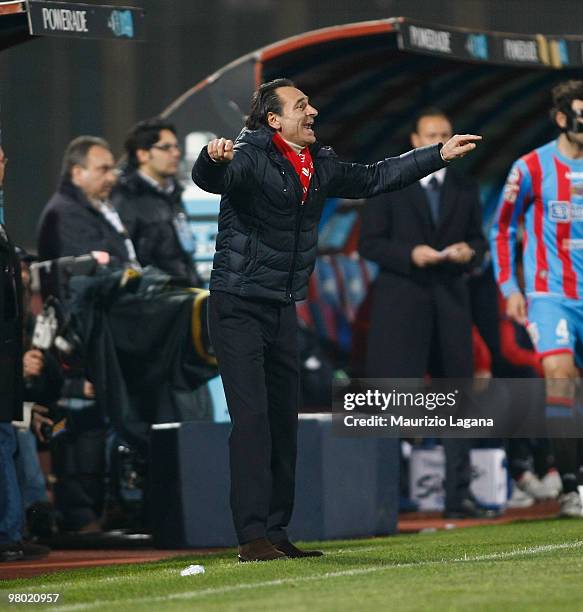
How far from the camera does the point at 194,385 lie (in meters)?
11.0

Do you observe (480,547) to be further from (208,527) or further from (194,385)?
(194,385)

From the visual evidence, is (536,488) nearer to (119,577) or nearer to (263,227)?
(263,227)

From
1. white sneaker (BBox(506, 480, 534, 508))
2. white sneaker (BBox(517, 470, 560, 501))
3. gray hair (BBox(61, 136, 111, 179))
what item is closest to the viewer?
gray hair (BBox(61, 136, 111, 179))

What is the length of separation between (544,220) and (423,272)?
1052 millimetres

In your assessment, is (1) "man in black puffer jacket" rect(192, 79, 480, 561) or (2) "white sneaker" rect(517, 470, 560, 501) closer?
(1) "man in black puffer jacket" rect(192, 79, 480, 561)

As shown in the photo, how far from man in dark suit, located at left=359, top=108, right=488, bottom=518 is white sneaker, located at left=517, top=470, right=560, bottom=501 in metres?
1.39

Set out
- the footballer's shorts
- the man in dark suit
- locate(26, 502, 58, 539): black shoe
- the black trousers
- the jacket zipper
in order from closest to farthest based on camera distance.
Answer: the black trousers < the jacket zipper < locate(26, 502, 58, 539): black shoe < the footballer's shorts < the man in dark suit

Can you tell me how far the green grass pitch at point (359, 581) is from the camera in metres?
6.76

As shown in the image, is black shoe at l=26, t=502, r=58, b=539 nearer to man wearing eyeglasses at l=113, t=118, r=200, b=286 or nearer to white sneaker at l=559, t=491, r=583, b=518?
man wearing eyeglasses at l=113, t=118, r=200, b=286

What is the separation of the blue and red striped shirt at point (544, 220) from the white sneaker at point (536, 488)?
2.35m

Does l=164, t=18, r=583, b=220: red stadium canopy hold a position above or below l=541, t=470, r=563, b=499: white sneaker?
above

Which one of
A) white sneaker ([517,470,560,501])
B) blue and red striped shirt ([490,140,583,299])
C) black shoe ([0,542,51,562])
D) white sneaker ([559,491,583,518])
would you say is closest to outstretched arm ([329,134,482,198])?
black shoe ([0,542,51,562])

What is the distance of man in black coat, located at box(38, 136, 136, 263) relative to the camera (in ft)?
37.1

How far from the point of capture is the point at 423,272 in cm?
1223
